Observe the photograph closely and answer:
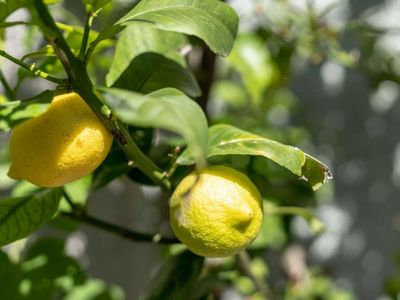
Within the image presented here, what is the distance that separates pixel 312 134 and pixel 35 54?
147 cm

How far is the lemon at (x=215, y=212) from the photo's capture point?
1.90ft

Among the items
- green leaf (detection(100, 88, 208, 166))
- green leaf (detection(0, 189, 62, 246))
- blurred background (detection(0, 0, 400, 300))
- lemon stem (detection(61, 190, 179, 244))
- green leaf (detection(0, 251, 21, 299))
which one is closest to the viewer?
green leaf (detection(100, 88, 208, 166))

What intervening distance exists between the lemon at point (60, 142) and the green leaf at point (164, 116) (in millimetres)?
101

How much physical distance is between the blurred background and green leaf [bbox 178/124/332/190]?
677mm

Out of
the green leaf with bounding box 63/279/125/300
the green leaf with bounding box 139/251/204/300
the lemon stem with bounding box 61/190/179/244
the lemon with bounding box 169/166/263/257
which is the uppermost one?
the lemon with bounding box 169/166/263/257

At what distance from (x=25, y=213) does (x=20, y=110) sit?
0.24 m

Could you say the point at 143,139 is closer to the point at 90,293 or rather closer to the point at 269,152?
the point at 269,152

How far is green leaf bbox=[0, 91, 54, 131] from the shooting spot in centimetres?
51

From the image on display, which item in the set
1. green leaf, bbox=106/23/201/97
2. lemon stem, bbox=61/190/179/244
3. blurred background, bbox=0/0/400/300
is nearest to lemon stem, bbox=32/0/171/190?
green leaf, bbox=106/23/201/97

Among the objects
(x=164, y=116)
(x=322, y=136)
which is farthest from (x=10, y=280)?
(x=322, y=136)

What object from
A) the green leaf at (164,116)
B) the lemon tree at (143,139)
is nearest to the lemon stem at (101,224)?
the lemon tree at (143,139)

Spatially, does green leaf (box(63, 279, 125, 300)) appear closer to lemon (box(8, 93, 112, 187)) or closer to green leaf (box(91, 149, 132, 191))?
green leaf (box(91, 149, 132, 191))

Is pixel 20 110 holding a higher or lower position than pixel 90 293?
higher

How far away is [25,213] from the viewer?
2.41 ft
